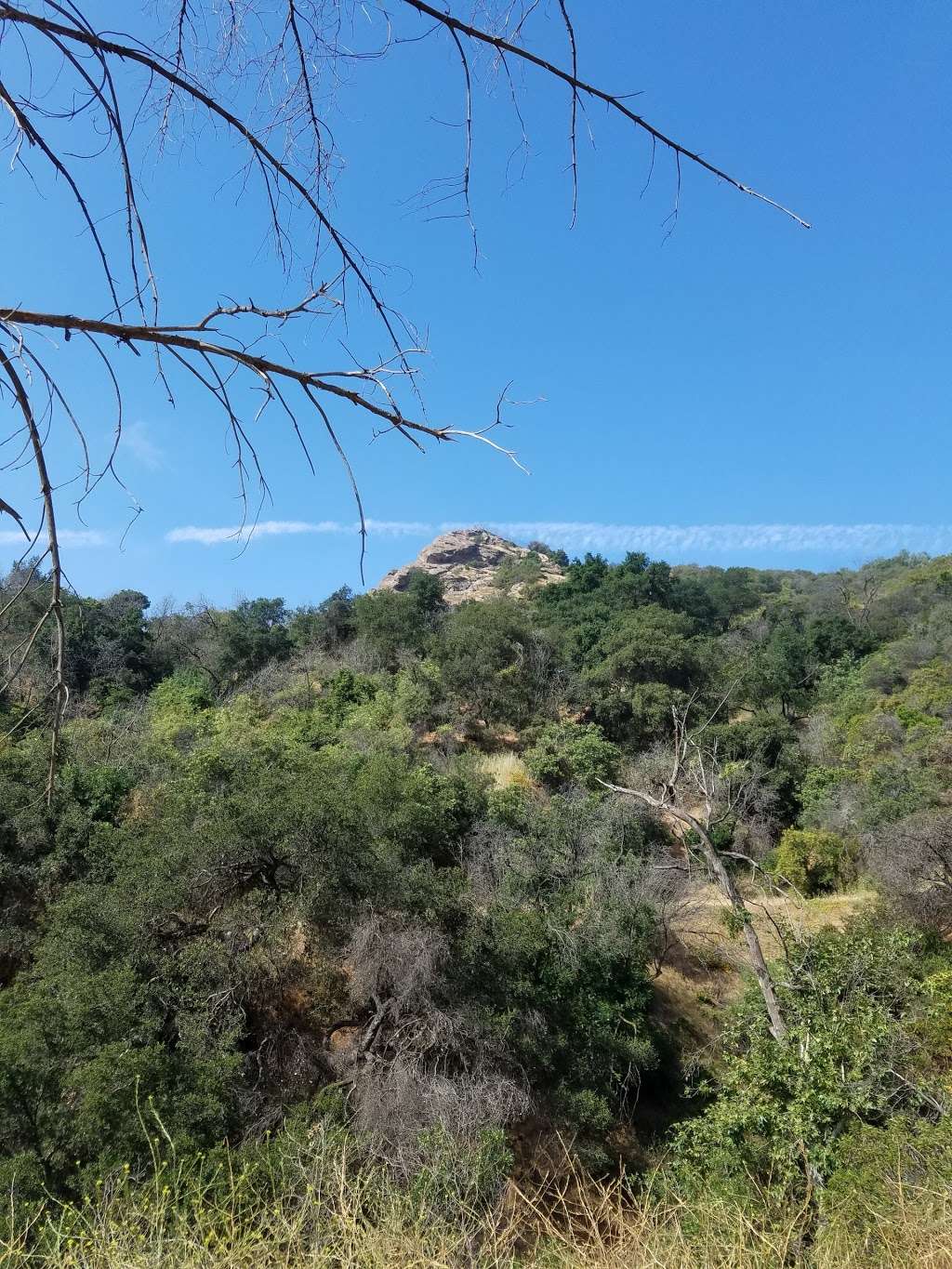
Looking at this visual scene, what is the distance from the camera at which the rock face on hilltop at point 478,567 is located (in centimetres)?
3609

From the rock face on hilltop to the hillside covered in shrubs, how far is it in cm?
1962

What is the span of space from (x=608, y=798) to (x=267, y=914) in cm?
782

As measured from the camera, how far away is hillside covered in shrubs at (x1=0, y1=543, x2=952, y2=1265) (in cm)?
256

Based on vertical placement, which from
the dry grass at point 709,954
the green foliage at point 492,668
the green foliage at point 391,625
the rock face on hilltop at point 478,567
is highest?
the rock face on hilltop at point 478,567

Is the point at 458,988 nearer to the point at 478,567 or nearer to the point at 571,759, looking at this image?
the point at 571,759

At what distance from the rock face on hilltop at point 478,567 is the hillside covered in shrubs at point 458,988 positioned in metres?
19.6

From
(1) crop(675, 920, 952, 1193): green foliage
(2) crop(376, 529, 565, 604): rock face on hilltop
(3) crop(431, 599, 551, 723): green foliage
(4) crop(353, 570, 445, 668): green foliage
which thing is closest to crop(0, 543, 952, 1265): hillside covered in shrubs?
(1) crop(675, 920, 952, 1193): green foliage

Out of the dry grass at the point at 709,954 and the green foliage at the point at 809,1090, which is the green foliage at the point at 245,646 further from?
the green foliage at the point at 809,1090

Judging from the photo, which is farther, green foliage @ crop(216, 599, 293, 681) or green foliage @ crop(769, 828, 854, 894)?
green foliage @ crop(216, 599, 293, 681)

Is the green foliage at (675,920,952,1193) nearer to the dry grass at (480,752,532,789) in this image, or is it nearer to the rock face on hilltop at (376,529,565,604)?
the dry grass at (480,752,532,789)

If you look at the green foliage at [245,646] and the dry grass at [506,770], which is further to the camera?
the green foliage at [245,646]

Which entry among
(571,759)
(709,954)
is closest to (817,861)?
(709,954)

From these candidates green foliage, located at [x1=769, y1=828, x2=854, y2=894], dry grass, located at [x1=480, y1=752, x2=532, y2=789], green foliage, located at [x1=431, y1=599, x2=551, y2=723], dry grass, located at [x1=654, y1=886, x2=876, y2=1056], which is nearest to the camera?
dry grass, located at [x1=654, y1=886, x2=876, y2=1056]

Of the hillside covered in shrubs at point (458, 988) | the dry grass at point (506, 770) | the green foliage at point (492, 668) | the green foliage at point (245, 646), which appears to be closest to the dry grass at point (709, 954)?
the hillside covered in shrubs at point (458, 988)
